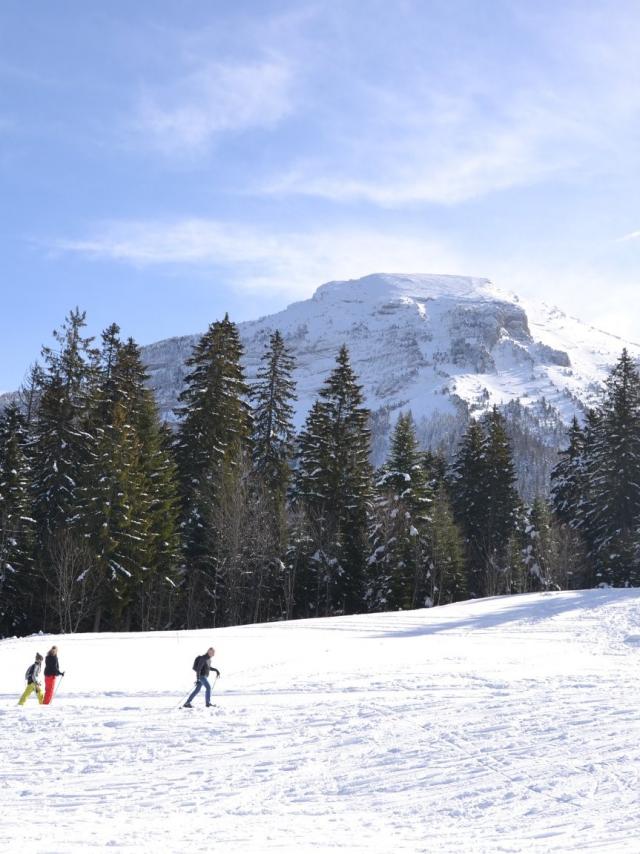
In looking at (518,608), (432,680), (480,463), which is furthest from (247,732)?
(480,463)

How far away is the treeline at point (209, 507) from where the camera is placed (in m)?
33.9

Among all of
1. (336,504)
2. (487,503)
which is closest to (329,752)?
(336,504)

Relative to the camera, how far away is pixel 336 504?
40.7 meters

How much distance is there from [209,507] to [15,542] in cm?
957

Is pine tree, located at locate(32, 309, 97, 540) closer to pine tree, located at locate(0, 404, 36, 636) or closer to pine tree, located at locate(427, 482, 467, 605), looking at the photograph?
pine tree, located at locate(0, 404, 36, 636)

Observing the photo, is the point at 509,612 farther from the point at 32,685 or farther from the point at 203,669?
the point at 32,685

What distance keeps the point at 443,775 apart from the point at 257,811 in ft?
10.5

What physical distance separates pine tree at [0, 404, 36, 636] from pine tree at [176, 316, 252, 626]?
25.7ft

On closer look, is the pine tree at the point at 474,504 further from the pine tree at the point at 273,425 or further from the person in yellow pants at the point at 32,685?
the person in yellow pants at the point at 32,685

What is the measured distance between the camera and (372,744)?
13.9 m

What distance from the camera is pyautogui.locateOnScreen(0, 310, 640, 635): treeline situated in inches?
1334

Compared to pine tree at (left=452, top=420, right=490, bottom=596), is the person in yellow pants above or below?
below

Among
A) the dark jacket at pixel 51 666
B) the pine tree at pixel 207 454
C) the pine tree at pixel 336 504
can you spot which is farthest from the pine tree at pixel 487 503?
the dark jacket at pixel 51 666

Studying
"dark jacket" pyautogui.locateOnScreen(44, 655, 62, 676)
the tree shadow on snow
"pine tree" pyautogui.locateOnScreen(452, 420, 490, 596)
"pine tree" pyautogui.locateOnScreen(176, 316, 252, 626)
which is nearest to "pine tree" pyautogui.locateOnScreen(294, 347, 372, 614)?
"pine tree" pyautogui.locateOnScreen(176, 316, 252, 626)
